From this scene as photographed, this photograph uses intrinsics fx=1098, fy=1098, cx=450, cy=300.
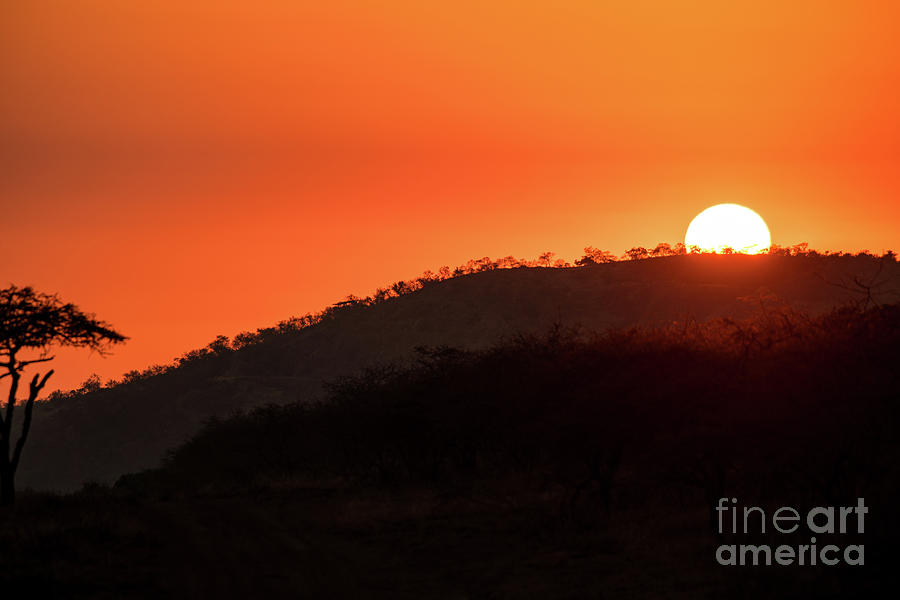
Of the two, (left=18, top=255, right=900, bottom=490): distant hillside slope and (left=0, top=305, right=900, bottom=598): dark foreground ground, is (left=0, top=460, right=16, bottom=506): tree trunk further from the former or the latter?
(left=18, top=255, right=900, bottom=490): distant hillside slope

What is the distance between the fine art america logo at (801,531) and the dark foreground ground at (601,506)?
28cm

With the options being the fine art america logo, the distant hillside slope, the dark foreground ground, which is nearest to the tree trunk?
the dark foreground ground

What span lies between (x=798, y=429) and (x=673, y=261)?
136 m

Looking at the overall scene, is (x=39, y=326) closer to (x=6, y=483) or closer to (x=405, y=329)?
(x=6, y=483)

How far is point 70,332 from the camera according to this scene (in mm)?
33188

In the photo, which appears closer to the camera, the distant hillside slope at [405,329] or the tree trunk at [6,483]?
the tree trunk at [6,483]

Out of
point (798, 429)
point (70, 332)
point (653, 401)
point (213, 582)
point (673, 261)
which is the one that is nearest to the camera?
point (213, 582)

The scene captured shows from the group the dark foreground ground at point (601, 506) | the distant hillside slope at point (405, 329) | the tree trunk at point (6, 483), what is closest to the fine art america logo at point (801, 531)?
the dark foreground ground at point (601, 506)

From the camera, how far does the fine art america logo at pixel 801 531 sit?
63.0ft

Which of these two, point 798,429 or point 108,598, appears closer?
point 108,598

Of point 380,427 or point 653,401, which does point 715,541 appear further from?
point 380,427

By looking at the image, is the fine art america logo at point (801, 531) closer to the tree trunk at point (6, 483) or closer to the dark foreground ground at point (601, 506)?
the dark foreground ground at point (601, 506)

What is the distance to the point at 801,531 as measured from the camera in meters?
22.9

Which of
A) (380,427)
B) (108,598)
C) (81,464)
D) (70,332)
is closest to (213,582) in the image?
(108,598)
